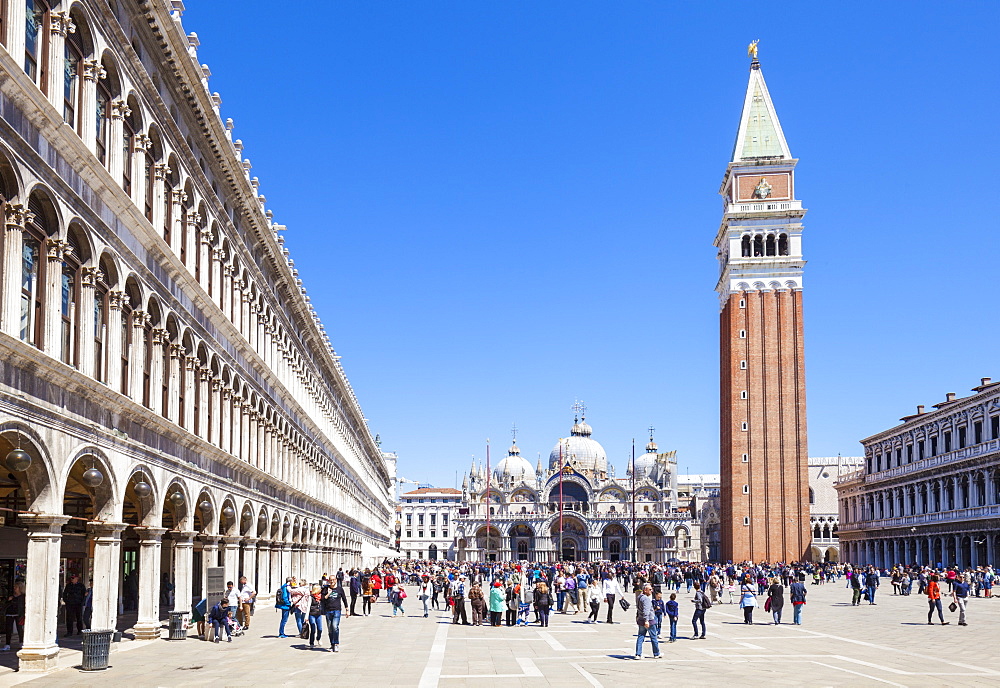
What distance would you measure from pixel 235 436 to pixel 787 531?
→ 6677 centimetres

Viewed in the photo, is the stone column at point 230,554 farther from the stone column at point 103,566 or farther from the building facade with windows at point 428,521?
the building facade with windows at point 428,521

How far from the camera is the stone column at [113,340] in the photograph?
2011cm

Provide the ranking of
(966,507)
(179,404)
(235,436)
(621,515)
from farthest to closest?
(621,515), (966,507), (235,436), (179,404)

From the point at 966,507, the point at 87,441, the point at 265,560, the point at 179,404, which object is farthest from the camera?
the point at 966,507

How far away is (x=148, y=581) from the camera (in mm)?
23062

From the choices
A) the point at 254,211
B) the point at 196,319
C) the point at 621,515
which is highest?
the point at 254,211

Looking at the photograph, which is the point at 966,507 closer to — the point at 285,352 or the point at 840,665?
the point at 285,352

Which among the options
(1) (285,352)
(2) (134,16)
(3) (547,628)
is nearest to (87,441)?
(2) (134,16)

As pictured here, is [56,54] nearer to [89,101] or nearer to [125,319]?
[89,101]

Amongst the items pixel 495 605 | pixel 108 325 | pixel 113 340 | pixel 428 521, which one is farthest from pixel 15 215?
pixel 428 521

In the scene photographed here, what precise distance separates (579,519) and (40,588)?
117675mm

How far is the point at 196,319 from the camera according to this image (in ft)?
87.5

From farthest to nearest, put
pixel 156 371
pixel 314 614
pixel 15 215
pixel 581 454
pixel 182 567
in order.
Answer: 1. pixel 581 454
2. pixel 182 567
3. pixel 314 614
4. pixel 156 371
5. pixel 15 215

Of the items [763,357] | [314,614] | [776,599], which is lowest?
[776,599]
